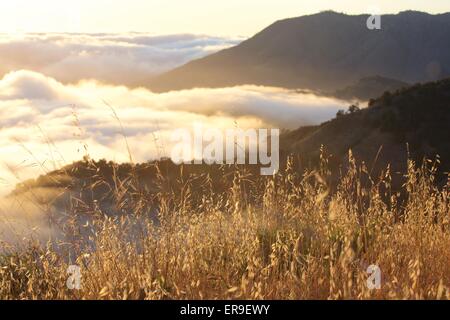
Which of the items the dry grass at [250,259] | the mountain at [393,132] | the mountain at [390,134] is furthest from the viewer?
the mountain at [393,132]

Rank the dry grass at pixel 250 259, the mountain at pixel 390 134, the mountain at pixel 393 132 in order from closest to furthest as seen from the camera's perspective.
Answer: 1. the dry grass at pixel 250 259
2. the mountain at pixel 390 134
3. the mountain at pixel 393 132

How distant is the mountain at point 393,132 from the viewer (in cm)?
3762

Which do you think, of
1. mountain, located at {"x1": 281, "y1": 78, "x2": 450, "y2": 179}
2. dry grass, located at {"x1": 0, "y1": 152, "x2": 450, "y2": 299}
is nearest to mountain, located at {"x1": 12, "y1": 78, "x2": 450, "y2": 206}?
mountain, located at {"x1": 281, "y1": 78, "x2": 450, "y2": 179}

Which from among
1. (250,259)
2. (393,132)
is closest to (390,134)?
(393,132)

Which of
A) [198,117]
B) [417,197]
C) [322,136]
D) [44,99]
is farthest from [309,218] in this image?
[44,99]

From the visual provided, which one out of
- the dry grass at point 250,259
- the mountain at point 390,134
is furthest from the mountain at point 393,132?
the dry grass at point 250,259

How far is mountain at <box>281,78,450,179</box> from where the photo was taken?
37.6m

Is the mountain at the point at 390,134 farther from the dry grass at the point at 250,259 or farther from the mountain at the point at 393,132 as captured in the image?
the dry grass at the point at 250,259

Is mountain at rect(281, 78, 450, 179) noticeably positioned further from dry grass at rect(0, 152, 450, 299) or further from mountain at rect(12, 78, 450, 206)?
dry grass at rect(0, 152, 450, 299)

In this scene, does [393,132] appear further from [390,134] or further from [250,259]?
[250,259]

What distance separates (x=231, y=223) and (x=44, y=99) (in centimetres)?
18363

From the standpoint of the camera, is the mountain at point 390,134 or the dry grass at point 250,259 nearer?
the dry grass at point 250,259

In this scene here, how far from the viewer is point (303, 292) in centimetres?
426
